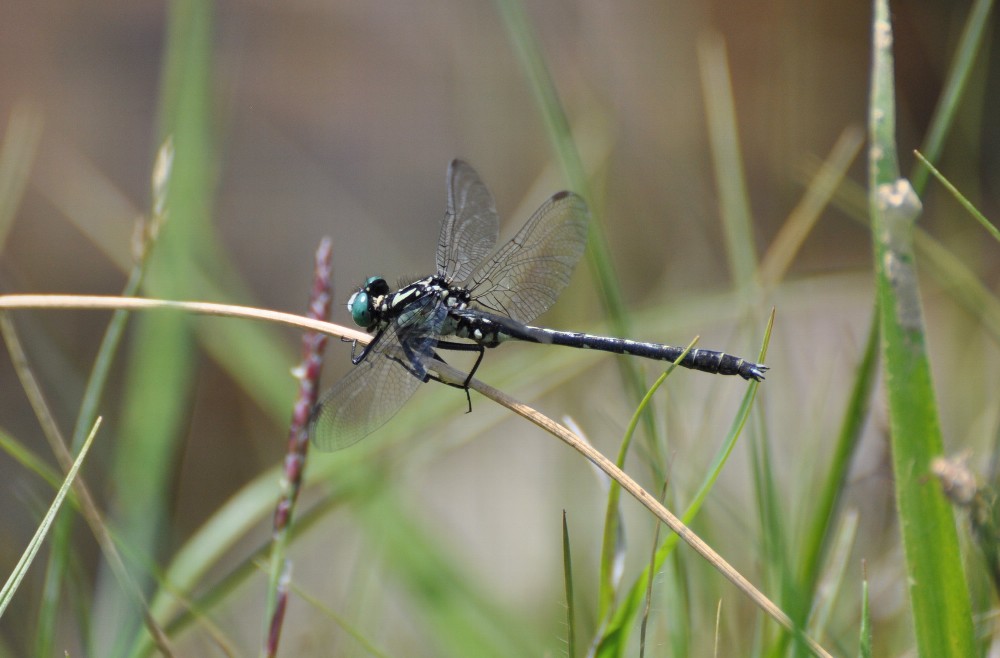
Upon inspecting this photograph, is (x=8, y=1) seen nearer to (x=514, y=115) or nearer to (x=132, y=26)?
(x=132, y=26)

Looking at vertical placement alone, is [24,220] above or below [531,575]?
above

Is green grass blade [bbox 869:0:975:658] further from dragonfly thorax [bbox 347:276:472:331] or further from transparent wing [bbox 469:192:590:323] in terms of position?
dragonfly thorax [bbox 347:276:472:331]

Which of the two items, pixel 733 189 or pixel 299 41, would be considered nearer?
pixel 733 189

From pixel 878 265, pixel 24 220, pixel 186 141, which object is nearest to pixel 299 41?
pixel 24 220

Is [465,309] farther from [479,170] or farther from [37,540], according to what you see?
[479,170]

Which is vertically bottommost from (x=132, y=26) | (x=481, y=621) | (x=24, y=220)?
(x=481, y=621)

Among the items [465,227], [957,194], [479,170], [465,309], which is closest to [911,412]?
[957,194]

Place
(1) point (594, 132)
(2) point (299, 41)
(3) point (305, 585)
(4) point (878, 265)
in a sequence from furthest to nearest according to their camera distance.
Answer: (2) point (299, 41) → (3) point (305, 585) → (1) point (594, 132) → (4) point (878, 265)

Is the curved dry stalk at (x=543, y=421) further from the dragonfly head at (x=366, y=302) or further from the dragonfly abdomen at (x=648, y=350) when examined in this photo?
the dragonfly head at (x=366, y=302)
